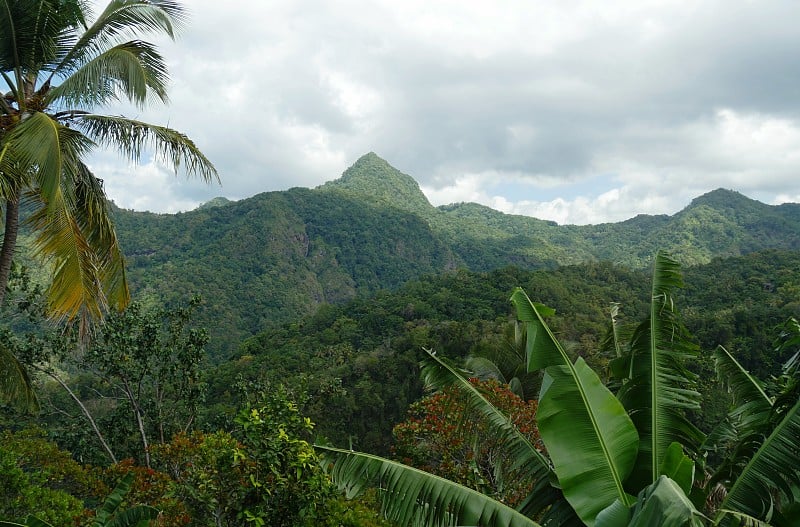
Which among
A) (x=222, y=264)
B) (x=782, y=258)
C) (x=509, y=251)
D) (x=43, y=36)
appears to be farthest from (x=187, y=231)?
(x=43, y=36)

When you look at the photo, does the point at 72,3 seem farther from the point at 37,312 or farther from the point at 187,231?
the point at 187,231

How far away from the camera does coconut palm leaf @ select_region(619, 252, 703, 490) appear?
420 centimetres

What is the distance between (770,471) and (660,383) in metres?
0.91

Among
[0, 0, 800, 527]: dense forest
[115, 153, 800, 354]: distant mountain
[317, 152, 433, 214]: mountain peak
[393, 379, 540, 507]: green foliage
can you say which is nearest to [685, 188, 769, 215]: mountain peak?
[115, 153, 800, 354]: distant mountain

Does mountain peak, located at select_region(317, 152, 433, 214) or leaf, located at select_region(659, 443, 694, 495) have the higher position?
mountain peak, located at select_region(317, 152, 433, 214)

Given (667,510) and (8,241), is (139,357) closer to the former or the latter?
(8,241)

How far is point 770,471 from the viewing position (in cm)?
367

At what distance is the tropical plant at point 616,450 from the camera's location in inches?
146

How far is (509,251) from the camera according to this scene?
119938mm

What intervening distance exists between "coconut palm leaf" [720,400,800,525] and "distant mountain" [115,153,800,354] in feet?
210

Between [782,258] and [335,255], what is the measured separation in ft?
258

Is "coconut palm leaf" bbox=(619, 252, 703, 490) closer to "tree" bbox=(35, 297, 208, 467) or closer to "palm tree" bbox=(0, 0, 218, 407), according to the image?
"palm tree" bbox=(0, 0, 218, 407)

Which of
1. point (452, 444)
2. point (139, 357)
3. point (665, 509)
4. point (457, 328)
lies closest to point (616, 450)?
point (665, 509)

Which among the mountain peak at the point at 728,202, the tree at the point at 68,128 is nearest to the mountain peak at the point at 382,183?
the mountain peak at the point at 728,202
